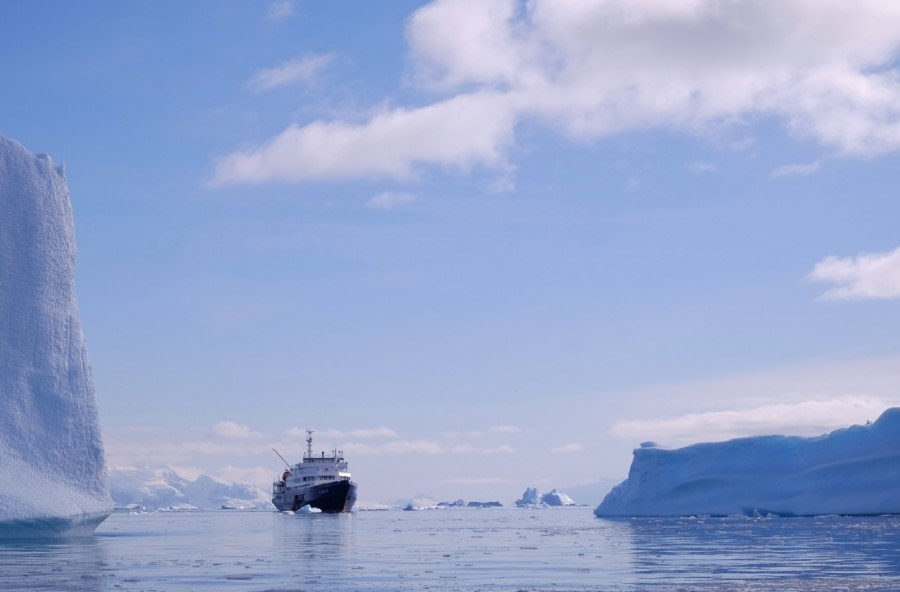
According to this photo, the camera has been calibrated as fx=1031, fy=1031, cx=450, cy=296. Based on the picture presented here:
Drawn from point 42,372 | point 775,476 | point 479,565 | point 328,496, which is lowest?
point 479,565

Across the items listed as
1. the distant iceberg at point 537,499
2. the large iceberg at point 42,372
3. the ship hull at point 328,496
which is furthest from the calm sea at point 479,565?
the distant iceberg at point 537,499

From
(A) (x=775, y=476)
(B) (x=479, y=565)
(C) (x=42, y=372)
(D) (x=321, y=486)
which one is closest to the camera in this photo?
(B) (x=479, y=565)

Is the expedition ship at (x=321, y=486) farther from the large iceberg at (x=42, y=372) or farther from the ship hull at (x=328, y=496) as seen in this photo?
the large iceberg at (x=42, y=372)

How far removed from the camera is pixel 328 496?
7375 centimetres

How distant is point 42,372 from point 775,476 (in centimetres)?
3474

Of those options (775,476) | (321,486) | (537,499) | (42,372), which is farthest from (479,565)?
(537,499)

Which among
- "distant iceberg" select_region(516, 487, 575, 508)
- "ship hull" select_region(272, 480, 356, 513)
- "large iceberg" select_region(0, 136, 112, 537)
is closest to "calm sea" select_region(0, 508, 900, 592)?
"large iceberg" select_region(0, 136, 112, 537)

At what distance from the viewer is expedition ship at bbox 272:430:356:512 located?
73.2 meters

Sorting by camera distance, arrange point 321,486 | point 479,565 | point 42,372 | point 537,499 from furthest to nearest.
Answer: point 537,499 → point 321,486 → point 42,372 → point 479,565

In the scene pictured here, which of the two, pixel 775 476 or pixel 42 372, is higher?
pixel 42 372

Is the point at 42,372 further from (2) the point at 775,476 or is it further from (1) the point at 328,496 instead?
(1) the point at 328,496

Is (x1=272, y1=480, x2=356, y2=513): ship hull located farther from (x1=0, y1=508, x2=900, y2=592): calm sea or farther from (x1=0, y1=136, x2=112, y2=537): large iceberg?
(x1=0, y1=136, x2=112, y2=537): large iceberg

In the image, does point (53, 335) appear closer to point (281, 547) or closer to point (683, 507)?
point (281, 547)

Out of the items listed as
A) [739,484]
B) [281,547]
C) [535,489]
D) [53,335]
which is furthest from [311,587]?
[535,489]
